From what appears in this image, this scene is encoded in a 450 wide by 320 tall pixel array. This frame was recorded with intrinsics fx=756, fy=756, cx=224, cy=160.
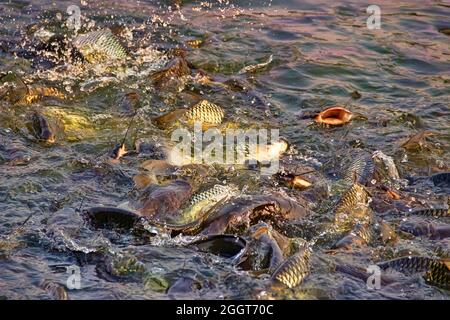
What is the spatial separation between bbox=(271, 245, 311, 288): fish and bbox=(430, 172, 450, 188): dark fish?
174cm

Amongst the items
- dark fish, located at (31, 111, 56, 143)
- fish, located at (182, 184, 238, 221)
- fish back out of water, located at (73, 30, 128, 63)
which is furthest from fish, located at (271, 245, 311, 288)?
fish back out of water, located at (73, 30, 128, 63)

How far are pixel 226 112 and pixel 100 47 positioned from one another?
5.01 feet

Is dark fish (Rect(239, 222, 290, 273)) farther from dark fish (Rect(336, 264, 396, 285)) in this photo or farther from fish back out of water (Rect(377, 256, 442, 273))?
fish back out of water (Rect(377, 256, 442, 273))

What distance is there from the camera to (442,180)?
558cm

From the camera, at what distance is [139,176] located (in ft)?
17.2

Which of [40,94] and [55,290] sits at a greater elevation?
[40,94]

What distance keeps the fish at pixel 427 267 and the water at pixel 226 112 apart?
0.06 metres

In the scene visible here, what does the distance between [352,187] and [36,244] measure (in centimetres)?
213

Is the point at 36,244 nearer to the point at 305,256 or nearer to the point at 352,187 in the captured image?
the point at 305,256

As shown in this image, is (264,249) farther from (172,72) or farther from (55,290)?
(172,72)

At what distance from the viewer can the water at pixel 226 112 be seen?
13.9ft

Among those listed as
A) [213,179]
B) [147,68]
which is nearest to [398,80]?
[147,68]

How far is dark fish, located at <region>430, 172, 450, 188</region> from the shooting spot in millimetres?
5562

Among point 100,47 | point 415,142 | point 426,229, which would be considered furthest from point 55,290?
point 100,47
